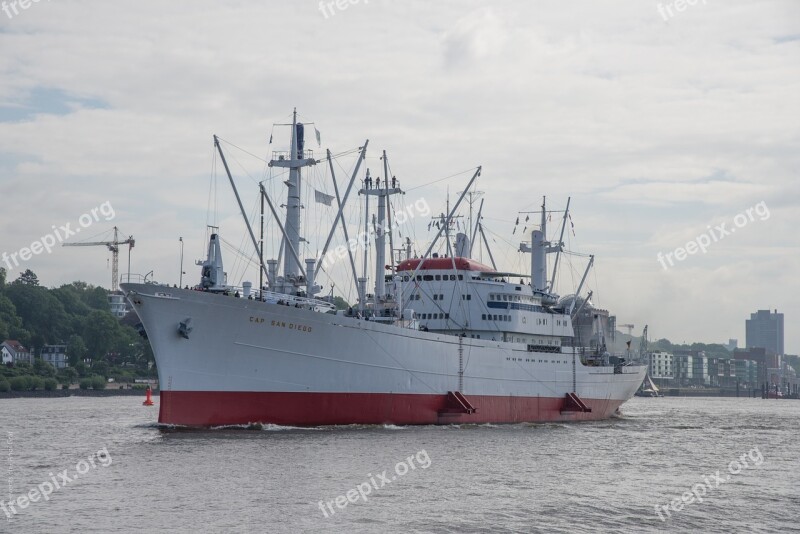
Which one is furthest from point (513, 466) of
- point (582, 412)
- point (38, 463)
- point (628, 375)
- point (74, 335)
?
point (74, 335)

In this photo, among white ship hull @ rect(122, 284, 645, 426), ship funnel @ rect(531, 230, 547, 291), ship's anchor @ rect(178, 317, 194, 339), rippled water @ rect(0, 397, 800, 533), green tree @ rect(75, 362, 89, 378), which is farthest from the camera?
green tree @ rect(75, 362, 89, 378)

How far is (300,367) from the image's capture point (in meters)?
44.9

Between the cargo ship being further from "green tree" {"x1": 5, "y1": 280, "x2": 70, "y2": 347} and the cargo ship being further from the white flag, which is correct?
"green tree" {"x1": 5, "y1": 280, "x2": 70, "y2": 347}

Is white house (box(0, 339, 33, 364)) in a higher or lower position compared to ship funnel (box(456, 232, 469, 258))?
lower

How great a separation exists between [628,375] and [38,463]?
5300 centimetres

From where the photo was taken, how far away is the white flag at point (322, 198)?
5191 cm

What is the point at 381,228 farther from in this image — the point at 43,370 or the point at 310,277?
the point at 43,370

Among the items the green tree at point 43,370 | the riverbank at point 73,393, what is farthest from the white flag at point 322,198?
the green tree at point 43,370

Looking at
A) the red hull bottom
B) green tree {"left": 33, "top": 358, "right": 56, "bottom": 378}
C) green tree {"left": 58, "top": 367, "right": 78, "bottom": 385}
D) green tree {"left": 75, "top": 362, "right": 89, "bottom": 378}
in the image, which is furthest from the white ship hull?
green tree {"left": 75, "top": 362, "right": 89, "bottom": 378}

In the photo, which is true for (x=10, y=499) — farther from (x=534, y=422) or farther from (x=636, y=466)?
(x=534, y=422)

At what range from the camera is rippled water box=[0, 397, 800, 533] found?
24984 mm

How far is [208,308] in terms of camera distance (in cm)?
4219

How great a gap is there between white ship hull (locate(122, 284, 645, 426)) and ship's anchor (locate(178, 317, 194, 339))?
0.13 meters

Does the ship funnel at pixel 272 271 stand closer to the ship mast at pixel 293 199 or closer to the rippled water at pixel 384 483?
the ship mast at pixel 293 199
